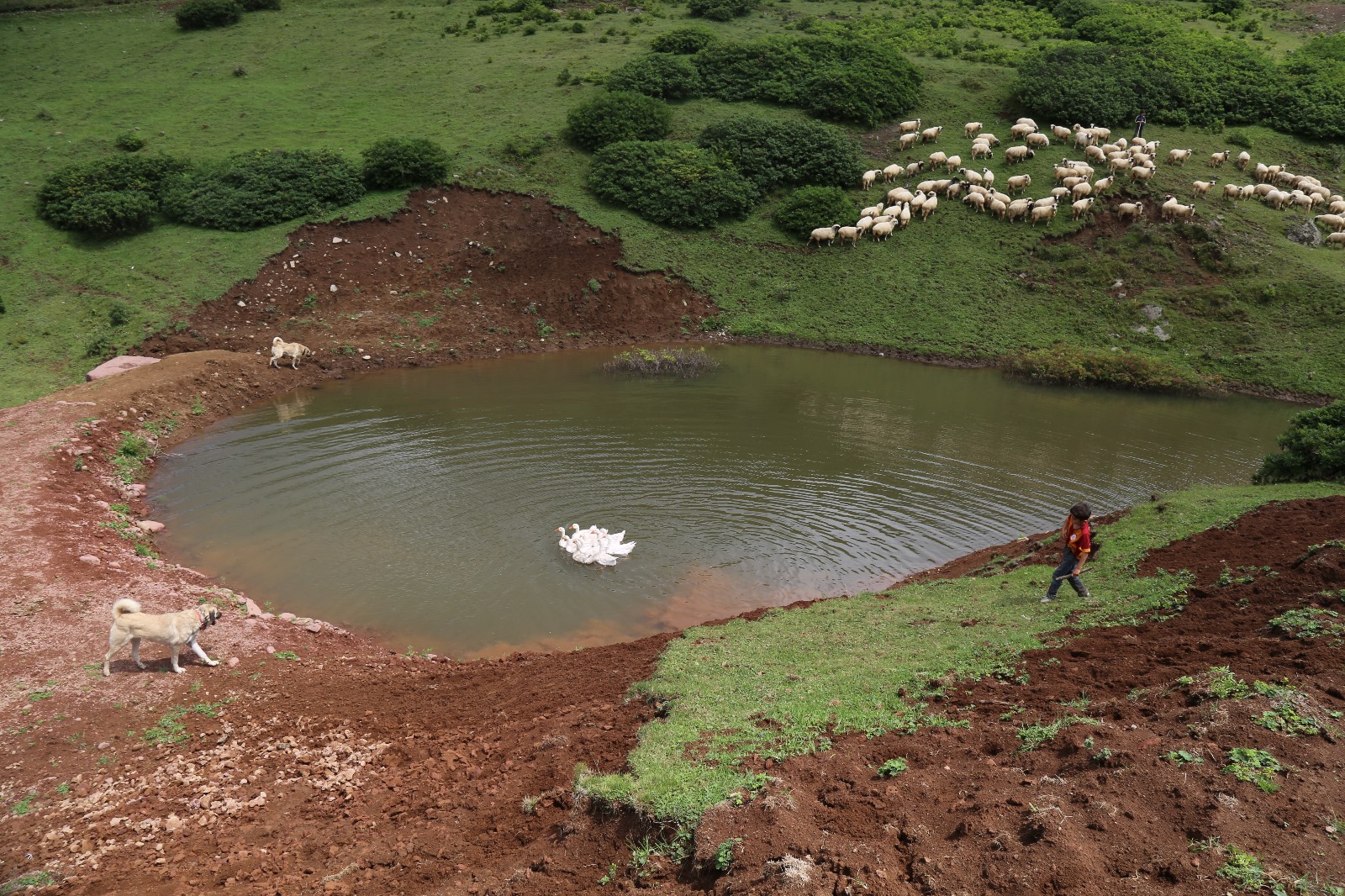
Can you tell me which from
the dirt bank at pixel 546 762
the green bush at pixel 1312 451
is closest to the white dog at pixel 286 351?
the dirt bank at pixel 546 762

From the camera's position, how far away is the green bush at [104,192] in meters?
30.1

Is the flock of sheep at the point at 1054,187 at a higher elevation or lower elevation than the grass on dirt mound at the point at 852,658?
higher

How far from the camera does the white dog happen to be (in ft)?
83.3

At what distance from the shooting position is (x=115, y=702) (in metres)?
10.2

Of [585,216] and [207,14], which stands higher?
[207,14]

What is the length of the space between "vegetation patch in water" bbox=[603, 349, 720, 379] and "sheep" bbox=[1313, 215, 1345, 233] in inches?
1080

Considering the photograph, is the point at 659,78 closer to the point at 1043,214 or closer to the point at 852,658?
the point at 1043,214

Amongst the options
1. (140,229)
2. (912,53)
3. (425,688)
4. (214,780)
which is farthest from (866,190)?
(214,780)

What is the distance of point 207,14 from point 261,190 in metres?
28.3

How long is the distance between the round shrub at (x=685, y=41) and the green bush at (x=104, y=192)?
25739 millimetres

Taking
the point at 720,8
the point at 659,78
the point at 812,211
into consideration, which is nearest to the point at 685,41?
the point at 659,78

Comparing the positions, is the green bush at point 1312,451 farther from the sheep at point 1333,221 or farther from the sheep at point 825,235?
the sheep at point 1333,221

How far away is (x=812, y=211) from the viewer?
114 ft

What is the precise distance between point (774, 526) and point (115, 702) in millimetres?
11185
